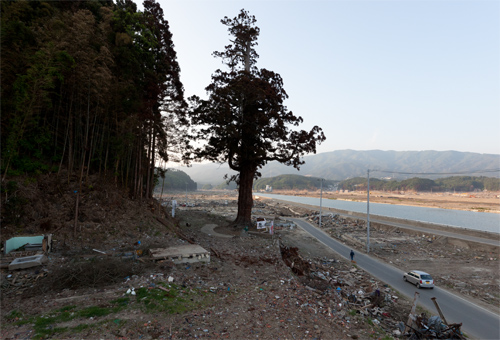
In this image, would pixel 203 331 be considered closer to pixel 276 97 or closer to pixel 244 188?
pixel 244 188

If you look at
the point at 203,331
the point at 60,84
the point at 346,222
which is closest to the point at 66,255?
the point at 203,331

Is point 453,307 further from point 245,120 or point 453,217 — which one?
point 453,217

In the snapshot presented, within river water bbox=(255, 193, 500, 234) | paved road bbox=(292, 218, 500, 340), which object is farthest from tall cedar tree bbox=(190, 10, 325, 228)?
river water bbox=(255, 193, 500, 234)

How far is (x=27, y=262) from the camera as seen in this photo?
29.5 feet

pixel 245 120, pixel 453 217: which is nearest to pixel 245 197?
pixel 245 120

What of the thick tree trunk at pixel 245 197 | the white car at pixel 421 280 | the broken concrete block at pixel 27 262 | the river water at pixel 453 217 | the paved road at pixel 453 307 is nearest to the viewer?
the broken concrete block at pixel 27 262

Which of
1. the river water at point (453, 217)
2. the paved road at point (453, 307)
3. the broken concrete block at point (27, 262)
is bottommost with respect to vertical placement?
the river water at point (453, 217)

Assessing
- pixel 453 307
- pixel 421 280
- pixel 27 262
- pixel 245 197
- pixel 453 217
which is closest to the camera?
pixel 27 262

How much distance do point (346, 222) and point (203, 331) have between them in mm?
42849

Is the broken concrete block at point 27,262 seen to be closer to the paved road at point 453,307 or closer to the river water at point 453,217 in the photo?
the paved road at point 453,307

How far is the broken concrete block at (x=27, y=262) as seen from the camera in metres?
8.81

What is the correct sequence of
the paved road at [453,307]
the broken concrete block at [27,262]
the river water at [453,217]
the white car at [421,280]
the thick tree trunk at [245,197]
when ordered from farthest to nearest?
1. the river water at [453,217]
2. the thick tree trunk at [245,197]
3. the white car at [421,280]
4. the paved road at [453,307]
5. the broken concrete block at [27,262]

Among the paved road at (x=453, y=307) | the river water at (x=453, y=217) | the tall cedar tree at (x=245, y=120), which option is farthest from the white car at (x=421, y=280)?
the river water at (x=453, y=217)

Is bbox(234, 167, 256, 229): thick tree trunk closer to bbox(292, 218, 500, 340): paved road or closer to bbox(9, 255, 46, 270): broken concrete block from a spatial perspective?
bbox(292, 218, 500, 340): paved road
